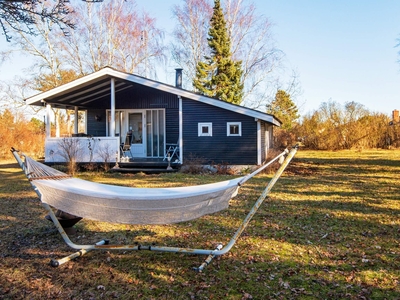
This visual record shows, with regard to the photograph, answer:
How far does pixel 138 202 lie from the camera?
3240 millimetres

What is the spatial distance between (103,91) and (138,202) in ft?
39.1

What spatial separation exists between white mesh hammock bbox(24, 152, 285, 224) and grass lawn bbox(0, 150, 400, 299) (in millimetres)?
608

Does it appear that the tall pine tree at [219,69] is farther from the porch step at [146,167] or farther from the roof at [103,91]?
the porch step at [146,167]

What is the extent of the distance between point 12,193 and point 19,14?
14.8 feet

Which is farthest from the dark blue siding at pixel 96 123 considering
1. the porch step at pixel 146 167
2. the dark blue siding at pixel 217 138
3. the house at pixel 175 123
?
the dark blue siding at pixel 217 138

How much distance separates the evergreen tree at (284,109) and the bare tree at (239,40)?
1.51 meters

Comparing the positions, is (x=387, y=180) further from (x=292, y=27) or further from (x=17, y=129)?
(x=17, y=129)

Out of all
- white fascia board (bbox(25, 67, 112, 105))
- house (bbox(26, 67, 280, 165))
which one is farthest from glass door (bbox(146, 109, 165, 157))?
white fascia board (bbox(25, 67, 112, 105))

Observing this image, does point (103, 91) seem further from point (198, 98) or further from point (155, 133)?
point (198, 98)

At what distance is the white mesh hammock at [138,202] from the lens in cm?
323

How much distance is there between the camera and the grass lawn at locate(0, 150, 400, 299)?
3038mm

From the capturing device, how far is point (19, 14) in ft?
17.8

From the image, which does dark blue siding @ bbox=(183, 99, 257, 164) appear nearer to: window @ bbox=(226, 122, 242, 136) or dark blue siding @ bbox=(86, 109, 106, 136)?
window @ bbox=(226, 122, 242, 136)

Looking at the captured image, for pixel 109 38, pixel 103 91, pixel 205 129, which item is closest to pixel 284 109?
pixel 109 38
